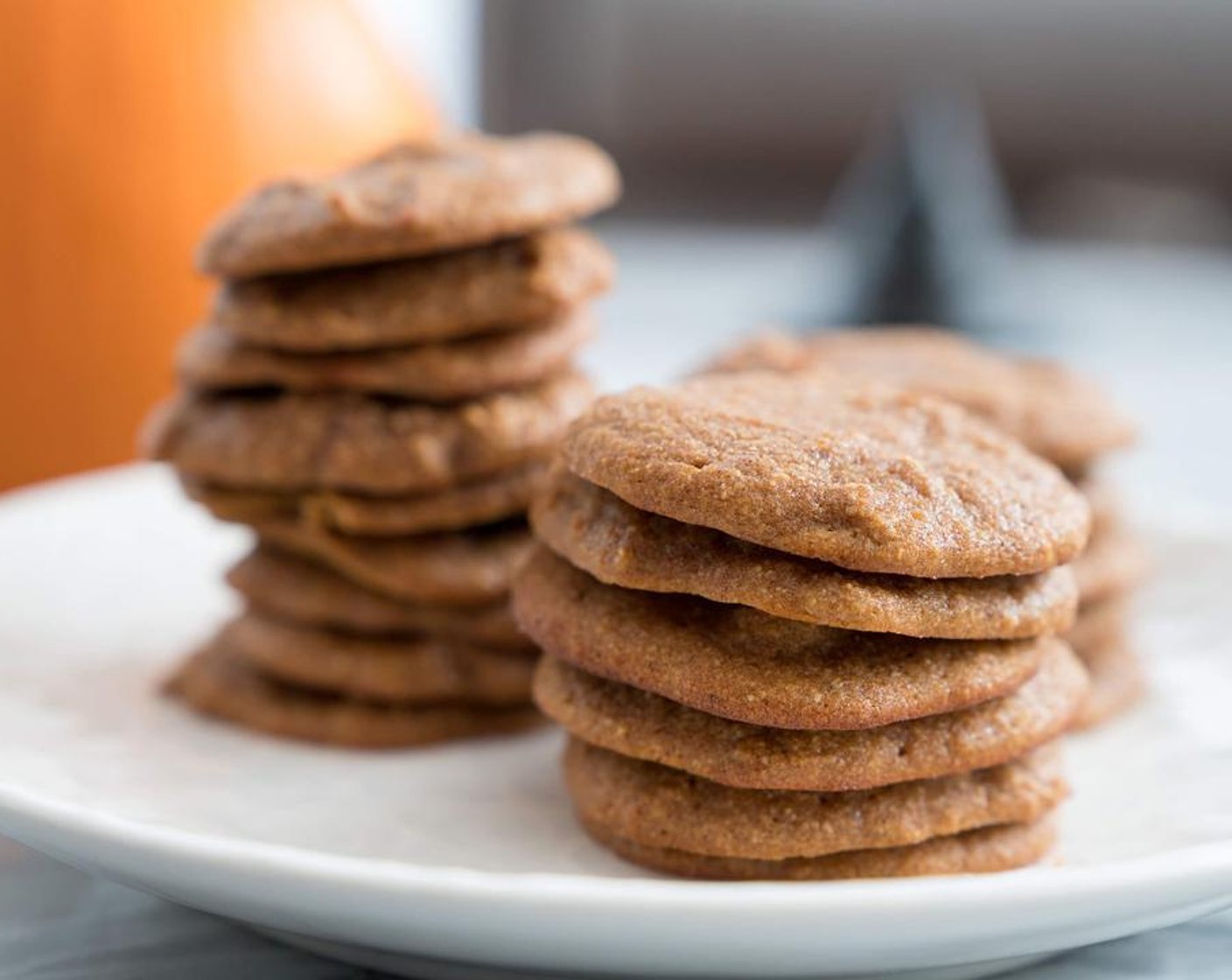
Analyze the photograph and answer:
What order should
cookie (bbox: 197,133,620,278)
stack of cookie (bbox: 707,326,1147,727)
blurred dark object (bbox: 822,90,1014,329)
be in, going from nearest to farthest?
cookie (bbox: 197,133,620,278)
stack of cookie (bbox: 707,326,1147,727)
blurred dark object (bbox: 822,90,1014,329)

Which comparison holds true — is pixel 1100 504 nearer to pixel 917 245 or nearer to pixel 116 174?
pixel 116 174

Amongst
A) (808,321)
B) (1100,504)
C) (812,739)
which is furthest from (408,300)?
(808,321)

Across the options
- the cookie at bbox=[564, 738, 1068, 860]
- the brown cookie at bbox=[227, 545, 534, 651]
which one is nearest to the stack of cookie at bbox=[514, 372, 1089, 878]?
the cookie at bbox=[564, 738, 1068, 860]

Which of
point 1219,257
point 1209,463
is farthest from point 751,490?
point 1219,257

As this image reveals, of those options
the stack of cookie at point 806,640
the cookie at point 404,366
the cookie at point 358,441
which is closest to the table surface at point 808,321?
the stack of cookie at point 806,640

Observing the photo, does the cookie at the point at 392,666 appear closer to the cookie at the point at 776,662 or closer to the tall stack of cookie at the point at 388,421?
the tall stack of cookie at the point at 388,421

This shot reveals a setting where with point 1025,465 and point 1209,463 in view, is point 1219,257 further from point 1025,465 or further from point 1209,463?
point 1025,465

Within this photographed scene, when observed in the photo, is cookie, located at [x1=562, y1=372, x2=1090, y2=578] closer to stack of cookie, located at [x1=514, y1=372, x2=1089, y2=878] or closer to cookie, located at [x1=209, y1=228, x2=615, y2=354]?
stack of cookie, located at [x1=514, y1=372, x2=1089, y2=878]
